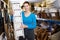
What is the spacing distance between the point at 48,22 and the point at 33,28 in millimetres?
162

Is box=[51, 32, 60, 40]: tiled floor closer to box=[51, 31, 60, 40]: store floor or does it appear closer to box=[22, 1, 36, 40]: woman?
box=[51, 31, 60, 40]: store floor

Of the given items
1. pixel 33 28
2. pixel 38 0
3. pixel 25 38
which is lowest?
pixel 25 38

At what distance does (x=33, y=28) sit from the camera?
5.21ft

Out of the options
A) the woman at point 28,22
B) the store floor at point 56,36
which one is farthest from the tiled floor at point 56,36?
the woman at point 28,22

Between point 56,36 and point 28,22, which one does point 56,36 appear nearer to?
point 56,36

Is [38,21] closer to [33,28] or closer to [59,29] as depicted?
[33,28]

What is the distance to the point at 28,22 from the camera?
1593mm

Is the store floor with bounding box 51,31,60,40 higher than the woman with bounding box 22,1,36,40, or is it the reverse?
the woman with bounding box 22,1,36,40

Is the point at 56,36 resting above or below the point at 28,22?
below

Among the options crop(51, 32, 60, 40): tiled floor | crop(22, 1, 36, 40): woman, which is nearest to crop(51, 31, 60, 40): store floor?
crop(51, 32, 60, 40): tiled floor

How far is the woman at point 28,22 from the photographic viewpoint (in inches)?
62.2

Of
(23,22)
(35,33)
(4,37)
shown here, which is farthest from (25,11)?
(4,37)

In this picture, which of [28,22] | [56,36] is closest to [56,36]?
[56,36]

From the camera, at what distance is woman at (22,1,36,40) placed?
5.18 ft
